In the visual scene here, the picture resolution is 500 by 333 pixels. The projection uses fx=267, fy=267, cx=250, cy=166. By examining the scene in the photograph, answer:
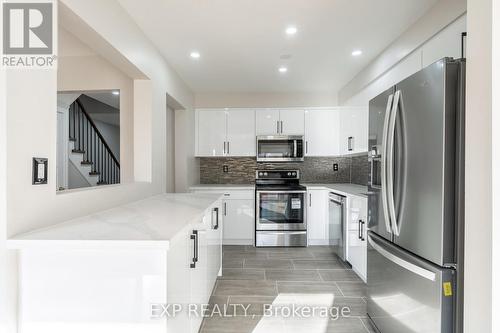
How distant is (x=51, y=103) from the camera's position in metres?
1.34

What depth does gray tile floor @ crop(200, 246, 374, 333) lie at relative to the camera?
201cm

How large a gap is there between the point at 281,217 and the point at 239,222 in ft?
2.07

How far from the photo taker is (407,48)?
235 centimetres

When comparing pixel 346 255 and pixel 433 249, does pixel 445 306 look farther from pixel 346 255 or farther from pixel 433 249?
pixel 346 255

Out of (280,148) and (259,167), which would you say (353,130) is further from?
(259,167)

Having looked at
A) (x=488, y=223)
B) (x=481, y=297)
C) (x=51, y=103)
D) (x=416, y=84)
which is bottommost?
(x=481, y=297)

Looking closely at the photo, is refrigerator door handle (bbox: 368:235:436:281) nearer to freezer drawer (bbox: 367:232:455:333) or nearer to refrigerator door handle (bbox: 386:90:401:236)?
freezer drawer (bbox: 367:232:455:333)

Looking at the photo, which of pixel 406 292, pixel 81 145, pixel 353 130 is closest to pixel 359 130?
pixel 353 130

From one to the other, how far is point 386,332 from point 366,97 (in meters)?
2.48

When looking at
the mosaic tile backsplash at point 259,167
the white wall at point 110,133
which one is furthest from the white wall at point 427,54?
the white wall at point 110,133

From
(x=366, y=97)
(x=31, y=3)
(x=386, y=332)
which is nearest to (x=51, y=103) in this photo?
(x=31, y=3)

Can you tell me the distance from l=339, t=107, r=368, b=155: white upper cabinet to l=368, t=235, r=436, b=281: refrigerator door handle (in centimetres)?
156

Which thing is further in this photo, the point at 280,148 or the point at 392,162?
the point at 280,148
